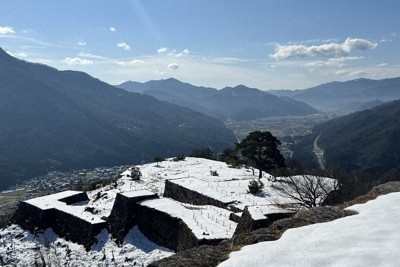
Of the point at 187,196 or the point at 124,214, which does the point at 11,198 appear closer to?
the point at 187,196

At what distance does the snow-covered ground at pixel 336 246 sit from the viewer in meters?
6.14

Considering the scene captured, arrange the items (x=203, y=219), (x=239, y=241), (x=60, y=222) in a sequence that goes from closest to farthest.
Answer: (x=239, y=241), (x=203, y=219), (x=60, y=222)

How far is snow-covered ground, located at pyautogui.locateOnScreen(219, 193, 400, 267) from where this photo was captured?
20.2ft

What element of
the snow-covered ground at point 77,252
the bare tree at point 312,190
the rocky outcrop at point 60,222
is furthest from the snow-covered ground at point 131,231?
the bare tree at point 312,190

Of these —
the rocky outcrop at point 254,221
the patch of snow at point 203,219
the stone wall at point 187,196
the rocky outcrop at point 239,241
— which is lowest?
the stone wall at point 187,196

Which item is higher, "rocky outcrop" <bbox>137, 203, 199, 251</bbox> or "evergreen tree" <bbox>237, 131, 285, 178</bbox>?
"evergreen tree" <bbox>237, 131, 285, 178</bbox>

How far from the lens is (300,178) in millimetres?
29484

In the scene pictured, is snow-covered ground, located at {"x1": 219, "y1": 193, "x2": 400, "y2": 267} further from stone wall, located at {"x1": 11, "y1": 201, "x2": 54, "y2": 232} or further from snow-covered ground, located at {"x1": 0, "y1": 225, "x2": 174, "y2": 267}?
stone wall, located at {"x1": 11, "y1": 201, "x2": 54, "y2": 232}

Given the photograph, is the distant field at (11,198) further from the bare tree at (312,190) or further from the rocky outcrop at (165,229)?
the bare tree at (312,190)

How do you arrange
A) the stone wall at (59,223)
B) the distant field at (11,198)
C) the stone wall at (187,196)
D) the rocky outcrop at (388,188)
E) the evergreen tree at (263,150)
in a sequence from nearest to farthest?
the rocky outcrop at (388,188), the stone wall at (59,223), the stone wall at (187,196), the evergreen tree at (263,150), the distant field at (11,198)

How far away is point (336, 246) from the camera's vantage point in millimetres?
6688

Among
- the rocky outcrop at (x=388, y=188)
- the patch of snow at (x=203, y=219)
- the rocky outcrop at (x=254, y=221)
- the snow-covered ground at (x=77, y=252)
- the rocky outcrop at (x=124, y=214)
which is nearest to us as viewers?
the rocky outcrop at (x=388, y=188)

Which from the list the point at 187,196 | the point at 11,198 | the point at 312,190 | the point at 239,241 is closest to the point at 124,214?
the point at 187,196

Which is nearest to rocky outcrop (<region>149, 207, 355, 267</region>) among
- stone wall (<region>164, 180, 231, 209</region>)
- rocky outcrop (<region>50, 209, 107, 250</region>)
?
stone wall (<region>164, 180, 231, 209</region>)
